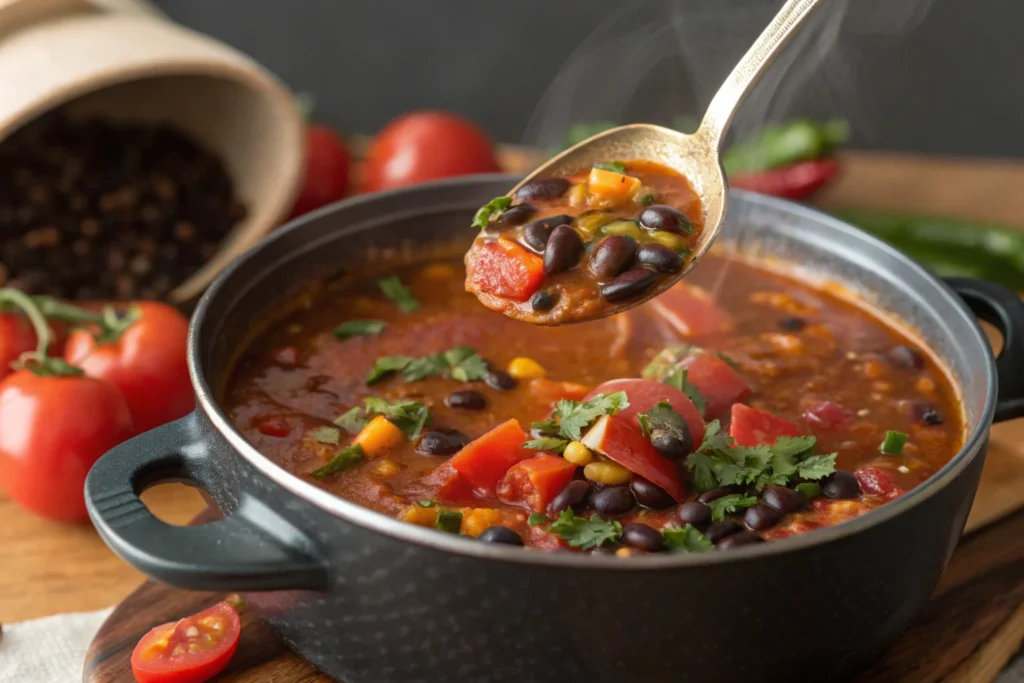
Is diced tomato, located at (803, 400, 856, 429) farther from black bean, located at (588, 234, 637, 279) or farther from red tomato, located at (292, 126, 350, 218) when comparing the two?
red tomato, located at (292, 126, 350, 218)

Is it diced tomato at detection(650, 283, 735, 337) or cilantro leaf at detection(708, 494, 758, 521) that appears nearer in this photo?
cilantro leaf at detection(708, 494, 758, 521)

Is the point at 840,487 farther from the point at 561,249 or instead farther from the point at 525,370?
the point at 525,370

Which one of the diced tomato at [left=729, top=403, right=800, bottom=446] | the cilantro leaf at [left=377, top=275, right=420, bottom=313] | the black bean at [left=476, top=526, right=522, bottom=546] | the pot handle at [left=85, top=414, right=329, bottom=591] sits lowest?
the cilantro leaf at [left=377, top=275, right=420, bottom=313]

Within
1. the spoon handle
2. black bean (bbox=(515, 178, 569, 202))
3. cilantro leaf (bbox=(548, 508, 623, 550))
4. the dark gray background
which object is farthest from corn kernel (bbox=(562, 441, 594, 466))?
the dark gray background

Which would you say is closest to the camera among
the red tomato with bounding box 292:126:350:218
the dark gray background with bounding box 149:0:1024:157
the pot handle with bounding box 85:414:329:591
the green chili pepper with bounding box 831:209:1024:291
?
the pot handle with bounding box 85:414:329:591

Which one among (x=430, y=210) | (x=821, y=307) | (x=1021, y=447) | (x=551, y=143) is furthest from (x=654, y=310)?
(x=551, y=143)

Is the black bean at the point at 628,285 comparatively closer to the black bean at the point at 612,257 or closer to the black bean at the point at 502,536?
the black bean at the point at 612,257
